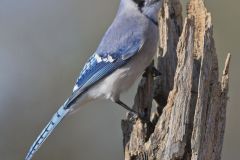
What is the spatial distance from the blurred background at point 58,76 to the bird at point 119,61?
154 centimetres

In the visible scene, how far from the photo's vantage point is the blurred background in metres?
6.92

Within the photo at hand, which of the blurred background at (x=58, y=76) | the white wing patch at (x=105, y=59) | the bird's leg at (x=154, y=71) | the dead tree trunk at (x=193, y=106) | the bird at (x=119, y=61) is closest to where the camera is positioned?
the dead tree trunk at (x=193, y=106)

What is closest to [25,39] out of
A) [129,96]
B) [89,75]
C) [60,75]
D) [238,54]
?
[60,75]

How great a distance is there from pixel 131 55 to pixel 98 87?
0.92ft

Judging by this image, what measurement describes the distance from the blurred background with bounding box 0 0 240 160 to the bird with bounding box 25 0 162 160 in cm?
154

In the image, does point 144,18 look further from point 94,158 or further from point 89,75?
point 94,158

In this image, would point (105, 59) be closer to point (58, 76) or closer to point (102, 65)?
point (102, 65)

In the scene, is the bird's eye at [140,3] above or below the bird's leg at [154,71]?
above

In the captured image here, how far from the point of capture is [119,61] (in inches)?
203

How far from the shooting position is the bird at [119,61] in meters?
5.07

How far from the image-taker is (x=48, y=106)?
279 inches

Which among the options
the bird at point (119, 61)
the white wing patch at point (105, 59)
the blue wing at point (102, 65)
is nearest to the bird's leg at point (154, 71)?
the bird at point (119, 61)

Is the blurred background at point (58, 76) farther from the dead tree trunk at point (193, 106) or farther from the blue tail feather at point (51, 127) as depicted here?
the dead tree trunk at point (193, 106)

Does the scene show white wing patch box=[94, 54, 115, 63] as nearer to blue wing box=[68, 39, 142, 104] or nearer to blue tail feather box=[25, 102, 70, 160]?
blue wing box=[68, 39, 142, 104]
